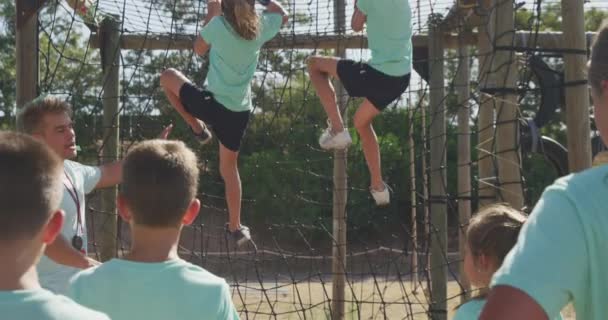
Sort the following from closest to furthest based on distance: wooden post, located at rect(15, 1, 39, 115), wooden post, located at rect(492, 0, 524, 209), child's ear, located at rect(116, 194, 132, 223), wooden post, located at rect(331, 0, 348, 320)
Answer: child's ear, located at rect(116, 194, 132, 223)
wooden post, located at rect(492, 0, 524, 209)
wooden post, located at rect(15, 1, 39, 115)
wooden post, located at rect(331, 0, 348, 320)

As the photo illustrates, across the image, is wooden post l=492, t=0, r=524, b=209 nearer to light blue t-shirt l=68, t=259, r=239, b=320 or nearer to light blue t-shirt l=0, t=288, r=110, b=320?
light blue t-shirt l=68, t=259, r=239, b=320

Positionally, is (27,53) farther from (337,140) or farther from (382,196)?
(382,196)

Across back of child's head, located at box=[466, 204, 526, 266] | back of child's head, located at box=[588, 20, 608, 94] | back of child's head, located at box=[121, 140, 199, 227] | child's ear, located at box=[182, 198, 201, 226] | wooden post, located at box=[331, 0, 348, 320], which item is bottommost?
wooden post, located at box=[331, 0, 348, 320]

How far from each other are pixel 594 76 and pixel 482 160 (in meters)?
3.53

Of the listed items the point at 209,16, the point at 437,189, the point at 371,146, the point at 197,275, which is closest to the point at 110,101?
the point at 209,16

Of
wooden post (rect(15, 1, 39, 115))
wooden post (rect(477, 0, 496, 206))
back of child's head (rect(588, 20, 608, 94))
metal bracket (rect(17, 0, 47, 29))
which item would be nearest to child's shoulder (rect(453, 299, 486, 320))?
back of child's head (rect(588, 20, 608, 94))

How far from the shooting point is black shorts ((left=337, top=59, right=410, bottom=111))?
4.38m

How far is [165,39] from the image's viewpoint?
18.4ft

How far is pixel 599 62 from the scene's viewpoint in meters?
1.34

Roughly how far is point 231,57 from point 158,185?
93.7 inches

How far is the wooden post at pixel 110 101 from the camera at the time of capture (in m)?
5.32

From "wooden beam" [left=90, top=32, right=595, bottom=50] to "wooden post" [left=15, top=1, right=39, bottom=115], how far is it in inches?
39.0

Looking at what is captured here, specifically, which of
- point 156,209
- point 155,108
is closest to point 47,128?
point 156,209

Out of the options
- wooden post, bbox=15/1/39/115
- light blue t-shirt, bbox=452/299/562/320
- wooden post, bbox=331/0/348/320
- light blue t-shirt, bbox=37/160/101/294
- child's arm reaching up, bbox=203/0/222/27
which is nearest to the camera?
light blue t-shirt, bbox=452/299/562/320
